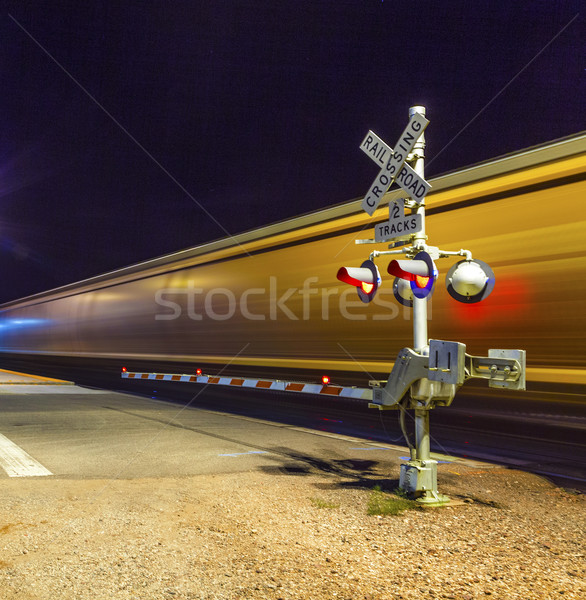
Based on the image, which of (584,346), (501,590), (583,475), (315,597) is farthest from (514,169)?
(315,597)

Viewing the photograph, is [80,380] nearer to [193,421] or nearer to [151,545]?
[193,421]

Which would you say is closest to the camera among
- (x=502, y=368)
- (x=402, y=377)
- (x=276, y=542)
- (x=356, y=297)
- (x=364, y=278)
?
(x=276, y=542)

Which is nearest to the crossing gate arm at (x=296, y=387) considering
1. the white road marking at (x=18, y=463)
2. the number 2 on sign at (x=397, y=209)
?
the number 2 on sign at (x=397, y=209)

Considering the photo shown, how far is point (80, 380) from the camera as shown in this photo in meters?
24.2

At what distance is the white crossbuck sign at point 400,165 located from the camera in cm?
547

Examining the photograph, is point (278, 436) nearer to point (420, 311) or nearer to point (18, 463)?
point (18, 463)

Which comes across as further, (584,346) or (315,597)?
(584,346)

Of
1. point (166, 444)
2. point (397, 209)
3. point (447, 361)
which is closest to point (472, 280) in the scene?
point (447, 361)

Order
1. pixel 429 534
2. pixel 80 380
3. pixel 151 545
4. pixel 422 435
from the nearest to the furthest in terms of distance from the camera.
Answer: pixel 151 545
pixel 429 534
pixel 422 435
pixel 80 380

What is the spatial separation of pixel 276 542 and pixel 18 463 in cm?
364

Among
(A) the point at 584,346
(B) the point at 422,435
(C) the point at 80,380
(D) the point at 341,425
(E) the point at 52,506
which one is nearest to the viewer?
(E) the point at 52,506

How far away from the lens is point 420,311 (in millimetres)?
5750

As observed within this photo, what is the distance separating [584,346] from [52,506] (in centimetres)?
502

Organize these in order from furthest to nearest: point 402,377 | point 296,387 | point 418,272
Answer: point 296,387 → point 402,377 → point 418,272
